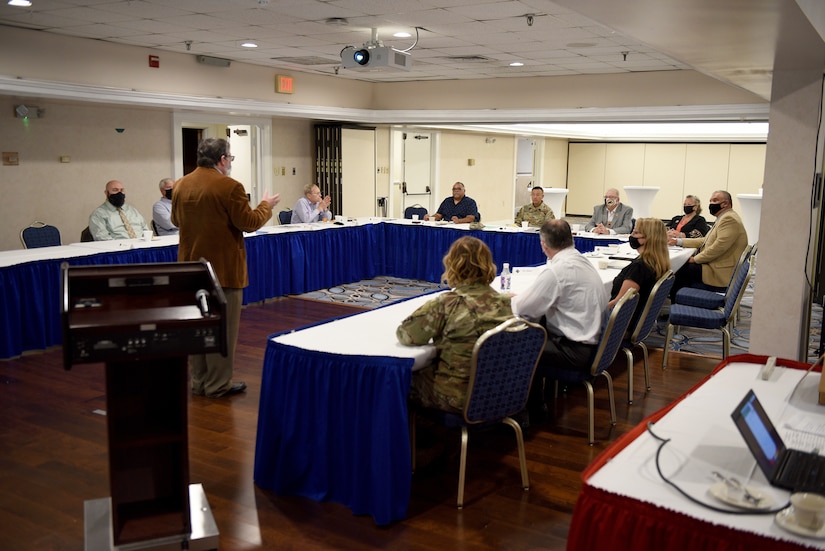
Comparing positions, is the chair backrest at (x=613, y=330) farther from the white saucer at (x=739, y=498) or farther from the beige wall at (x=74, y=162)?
the beige wall at (x=74, y=162)

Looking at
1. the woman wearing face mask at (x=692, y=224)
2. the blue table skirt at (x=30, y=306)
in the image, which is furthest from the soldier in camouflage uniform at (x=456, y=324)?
the woman wearing face mask at (x=692, y=224)

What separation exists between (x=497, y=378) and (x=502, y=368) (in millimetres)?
50

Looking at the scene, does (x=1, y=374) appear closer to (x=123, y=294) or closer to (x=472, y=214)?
(x=123, y=294)

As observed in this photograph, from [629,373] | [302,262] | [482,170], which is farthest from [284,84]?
[629,373]

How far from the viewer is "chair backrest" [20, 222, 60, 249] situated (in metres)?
6.94

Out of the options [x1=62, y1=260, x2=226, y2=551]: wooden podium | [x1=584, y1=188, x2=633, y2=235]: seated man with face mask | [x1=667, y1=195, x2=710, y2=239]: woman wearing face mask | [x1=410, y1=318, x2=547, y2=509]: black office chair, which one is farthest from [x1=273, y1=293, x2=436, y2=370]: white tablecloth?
[x1=584, y1=188, x2=633, y2=235]: seated man with face mask

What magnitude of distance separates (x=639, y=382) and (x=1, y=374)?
4561 mm

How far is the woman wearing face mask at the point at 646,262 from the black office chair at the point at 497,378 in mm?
1497

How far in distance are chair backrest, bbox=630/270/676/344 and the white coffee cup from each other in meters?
2.88

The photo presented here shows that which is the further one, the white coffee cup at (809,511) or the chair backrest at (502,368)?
the chair backrest at (502,368)

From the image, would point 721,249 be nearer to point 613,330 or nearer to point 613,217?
point 613,217

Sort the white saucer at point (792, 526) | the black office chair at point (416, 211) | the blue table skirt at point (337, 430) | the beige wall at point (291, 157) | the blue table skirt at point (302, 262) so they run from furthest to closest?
the beige wall at point (291, 157)
the black office chair at point (416, 211)
the blue table skirt at point (302, 262)
the blue table skirt at point (337, 430)
the white saucer at point (792, 526)

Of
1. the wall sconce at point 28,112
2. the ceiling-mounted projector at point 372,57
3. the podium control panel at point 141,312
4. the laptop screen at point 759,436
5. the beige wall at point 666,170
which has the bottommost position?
the laptop screen at point 759,436

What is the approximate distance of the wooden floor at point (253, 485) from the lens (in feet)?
10.2
